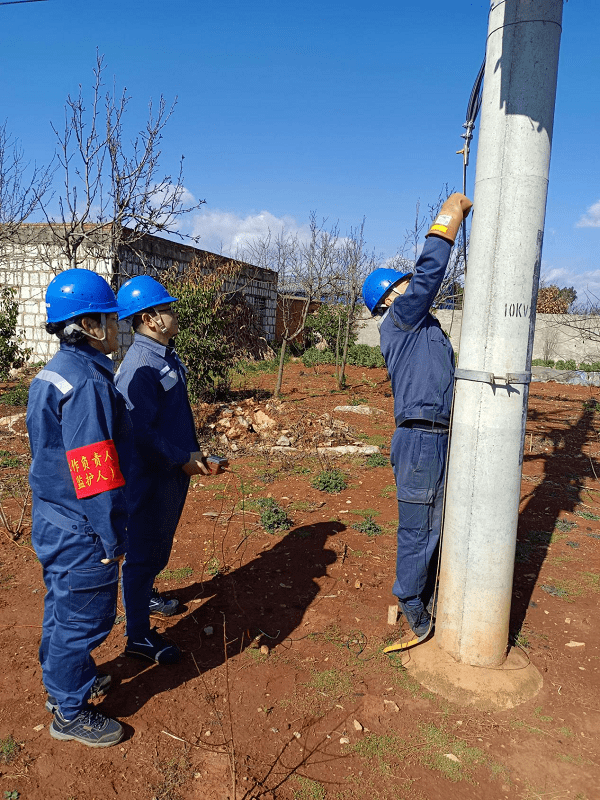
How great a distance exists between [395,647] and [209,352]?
22.8 ft

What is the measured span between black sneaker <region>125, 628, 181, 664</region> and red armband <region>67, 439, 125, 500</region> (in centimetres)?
121

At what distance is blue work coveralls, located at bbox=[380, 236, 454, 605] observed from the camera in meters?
3.02

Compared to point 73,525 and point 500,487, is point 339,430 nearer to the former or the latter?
point 500,487

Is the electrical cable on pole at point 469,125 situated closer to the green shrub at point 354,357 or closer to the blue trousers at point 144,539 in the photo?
the blue trousers at point 144,539

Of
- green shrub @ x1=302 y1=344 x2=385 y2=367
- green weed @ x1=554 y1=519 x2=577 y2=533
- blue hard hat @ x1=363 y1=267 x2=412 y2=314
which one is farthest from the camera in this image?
green shrub @ x1=302 y1=344 x2=385 y2=367

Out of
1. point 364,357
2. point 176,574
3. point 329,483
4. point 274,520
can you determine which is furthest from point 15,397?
point 364,357

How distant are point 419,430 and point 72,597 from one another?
1.85 metres

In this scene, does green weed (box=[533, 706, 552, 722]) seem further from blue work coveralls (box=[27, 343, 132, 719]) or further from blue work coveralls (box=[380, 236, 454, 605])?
blue work coveralls (box=[27, 343, 132, 719])

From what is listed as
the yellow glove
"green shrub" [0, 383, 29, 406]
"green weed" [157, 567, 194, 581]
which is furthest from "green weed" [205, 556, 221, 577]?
"green shrub" [0, 383, 29, 406]

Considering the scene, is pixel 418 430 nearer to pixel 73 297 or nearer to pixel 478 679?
pixel 478 679

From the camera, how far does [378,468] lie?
7023mm

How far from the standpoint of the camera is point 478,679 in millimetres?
2822

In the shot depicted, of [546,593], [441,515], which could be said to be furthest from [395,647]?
[546,593]

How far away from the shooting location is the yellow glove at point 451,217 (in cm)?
277
